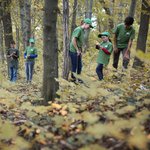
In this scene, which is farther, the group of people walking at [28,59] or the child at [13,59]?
the child at [13,59]

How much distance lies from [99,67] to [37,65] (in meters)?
15.1

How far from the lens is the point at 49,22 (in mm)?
5879

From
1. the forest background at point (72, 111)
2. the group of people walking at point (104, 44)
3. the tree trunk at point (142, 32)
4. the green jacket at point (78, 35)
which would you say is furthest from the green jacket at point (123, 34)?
the green jacket at point (78, 35)

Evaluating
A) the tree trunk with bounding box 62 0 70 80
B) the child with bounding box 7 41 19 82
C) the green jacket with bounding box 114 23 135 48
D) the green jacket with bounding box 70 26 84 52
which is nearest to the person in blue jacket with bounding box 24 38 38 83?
the child with bounding box 7 41 19 82

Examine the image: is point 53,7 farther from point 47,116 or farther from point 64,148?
point 64,148

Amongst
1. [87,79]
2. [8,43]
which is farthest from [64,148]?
[8,43]

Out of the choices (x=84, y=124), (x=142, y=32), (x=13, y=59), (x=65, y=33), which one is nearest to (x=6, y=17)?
(x=13, y=59)

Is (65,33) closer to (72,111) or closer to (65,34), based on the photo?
(65,34)

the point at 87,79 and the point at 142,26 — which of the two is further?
the point at 142,26

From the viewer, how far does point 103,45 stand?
30.7 ft

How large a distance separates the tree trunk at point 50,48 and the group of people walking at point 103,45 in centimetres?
211

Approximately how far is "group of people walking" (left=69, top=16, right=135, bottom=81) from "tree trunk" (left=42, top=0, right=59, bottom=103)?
6.93 feet

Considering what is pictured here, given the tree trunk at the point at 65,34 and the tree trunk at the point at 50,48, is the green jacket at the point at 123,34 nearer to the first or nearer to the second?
the tree trunk at the point at 65,34

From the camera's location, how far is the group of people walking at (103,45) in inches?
350
